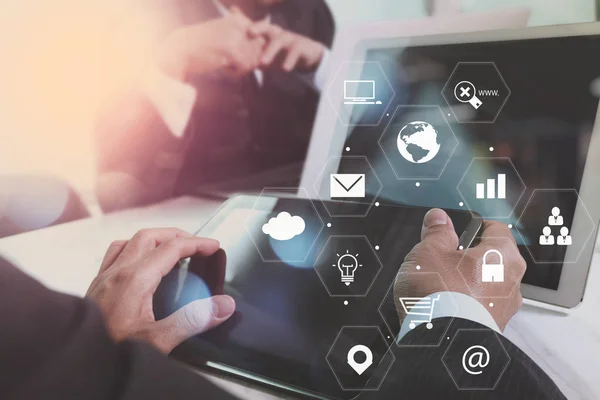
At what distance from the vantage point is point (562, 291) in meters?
0.58

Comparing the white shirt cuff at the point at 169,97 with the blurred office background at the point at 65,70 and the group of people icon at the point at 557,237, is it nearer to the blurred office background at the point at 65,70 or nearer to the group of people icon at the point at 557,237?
the blurred office background at the point at 65,70

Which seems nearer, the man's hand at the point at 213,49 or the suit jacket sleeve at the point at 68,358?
the suit jacket sleeve at the point at 68,358

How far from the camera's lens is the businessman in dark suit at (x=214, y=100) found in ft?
1.74

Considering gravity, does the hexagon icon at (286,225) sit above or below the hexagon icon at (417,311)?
above

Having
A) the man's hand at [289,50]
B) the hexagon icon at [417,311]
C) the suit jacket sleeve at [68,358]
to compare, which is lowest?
the hexagon icon at [417,311]

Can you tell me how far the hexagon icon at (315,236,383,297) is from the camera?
55 centimetres

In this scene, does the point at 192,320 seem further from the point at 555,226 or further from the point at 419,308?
the point at 555,226

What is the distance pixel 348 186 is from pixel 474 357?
0.24 m

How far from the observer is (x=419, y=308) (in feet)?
1.81

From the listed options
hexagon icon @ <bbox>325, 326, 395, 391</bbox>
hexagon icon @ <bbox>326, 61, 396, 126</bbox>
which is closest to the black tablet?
hexagon icon @ <bbox>325, 326, 395, 391</bbox>

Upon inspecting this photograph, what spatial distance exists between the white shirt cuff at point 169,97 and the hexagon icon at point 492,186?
1.05ft

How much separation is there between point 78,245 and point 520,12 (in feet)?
1.82

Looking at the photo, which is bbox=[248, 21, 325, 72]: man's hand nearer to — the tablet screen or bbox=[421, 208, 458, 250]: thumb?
the tablet screen
